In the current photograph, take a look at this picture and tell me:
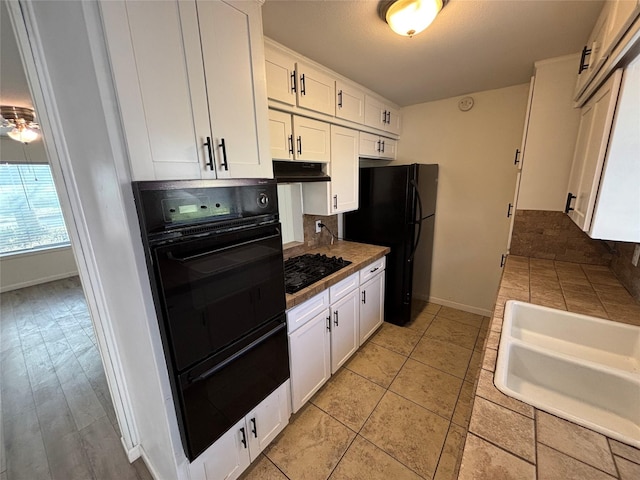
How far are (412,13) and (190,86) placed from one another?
3.39 feet

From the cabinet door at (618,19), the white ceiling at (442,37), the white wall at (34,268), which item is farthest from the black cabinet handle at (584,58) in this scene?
the white wall at (34,268)

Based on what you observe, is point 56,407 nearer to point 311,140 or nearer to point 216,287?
point 216,287

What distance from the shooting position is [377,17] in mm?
1305

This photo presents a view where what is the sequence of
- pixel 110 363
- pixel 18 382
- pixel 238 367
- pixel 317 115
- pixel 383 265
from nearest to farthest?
pixel 238 367, pixel 110 363, pixel 317 115, pixel 18 382, pixel 383 265

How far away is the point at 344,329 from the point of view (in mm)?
2098

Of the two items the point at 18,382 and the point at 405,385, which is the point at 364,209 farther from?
the point at 18,382

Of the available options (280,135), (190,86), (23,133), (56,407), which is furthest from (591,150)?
(23,133)

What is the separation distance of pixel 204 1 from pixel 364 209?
6.74 ft

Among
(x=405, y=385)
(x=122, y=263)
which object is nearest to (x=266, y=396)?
(x=122, y=263)

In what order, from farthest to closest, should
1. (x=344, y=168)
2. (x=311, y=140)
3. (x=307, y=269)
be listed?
(x=344, y=168) → (x=307, y=269) → (x=311, y=140)

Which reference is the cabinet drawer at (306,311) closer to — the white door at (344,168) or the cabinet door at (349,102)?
the white door at (344,168)

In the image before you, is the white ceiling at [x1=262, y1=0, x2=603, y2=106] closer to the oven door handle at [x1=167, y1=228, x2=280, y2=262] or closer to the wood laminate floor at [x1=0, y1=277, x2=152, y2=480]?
the oven door handle at [x1=167, y1=228, x2=280, y2=262]

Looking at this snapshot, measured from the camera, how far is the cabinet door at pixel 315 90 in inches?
67.0

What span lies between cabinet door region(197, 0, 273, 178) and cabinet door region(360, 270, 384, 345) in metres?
1.50
